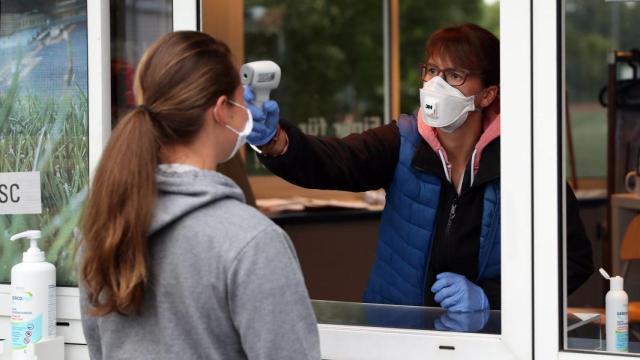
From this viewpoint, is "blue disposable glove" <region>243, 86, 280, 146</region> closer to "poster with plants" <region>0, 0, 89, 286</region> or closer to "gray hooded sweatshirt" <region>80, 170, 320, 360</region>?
"poster with plants" <region>0, 0, 89, 286</region>

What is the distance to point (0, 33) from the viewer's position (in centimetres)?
260

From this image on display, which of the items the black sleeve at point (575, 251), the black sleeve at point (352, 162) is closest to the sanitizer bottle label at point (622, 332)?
the black sleeve at point (575, 251)

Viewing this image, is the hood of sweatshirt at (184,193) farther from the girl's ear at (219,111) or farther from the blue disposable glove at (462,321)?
the blue disposable glove at (462,321)

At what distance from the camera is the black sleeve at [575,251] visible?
214 cm

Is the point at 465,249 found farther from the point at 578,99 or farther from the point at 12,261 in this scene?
the point at 578,99

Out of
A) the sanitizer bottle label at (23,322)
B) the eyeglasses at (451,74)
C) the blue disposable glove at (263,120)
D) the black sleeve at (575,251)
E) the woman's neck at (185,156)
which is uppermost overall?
the eyeglasses at (451,74)

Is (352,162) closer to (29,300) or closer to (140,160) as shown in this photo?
(29,300)

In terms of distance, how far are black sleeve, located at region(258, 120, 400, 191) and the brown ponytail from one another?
4.04ft

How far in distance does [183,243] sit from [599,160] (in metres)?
5.66

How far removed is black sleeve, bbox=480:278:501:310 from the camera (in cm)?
233

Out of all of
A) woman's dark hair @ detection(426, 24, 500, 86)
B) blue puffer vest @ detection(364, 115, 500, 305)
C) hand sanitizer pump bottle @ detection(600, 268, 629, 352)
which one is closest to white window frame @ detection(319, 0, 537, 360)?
hand sanitizer pump bottle @ detection(600, 268, 629, 352)

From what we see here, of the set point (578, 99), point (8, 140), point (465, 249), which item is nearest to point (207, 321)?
point (465, 249)

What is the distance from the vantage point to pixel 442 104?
8.04ft

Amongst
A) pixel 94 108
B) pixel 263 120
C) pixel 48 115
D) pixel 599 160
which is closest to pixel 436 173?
pixel 263 120
